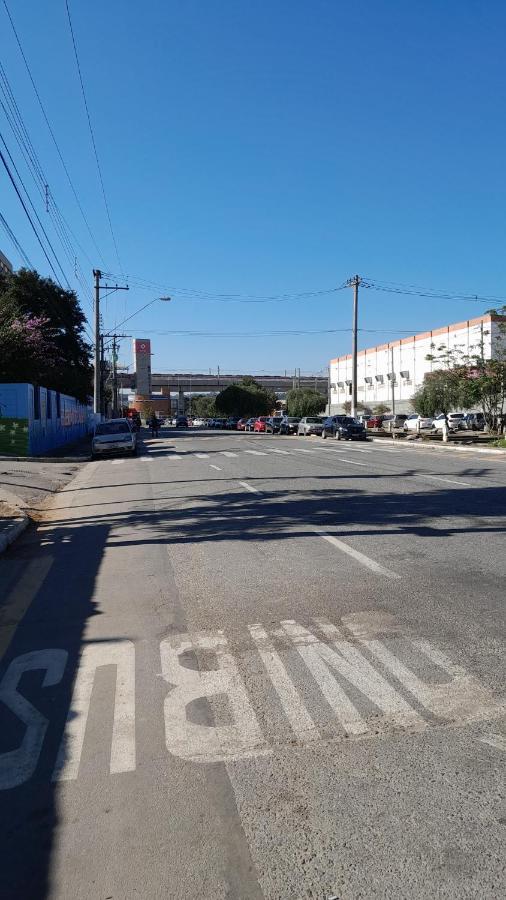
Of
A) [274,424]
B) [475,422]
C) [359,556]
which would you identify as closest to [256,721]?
[359,556]

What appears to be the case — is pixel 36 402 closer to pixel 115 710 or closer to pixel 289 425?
pixel 115 710

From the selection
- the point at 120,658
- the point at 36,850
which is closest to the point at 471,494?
the point at 120,658

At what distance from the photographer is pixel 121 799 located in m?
3.29

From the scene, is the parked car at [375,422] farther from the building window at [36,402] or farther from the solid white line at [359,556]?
the solid white line at [359,556]

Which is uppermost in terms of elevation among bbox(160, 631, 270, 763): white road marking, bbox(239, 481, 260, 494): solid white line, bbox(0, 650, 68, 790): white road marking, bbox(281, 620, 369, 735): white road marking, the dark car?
the dark car

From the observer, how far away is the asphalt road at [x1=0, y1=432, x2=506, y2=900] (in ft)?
9.27

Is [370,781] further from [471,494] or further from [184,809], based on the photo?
[471,494]

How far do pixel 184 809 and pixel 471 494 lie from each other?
11311 millimetres

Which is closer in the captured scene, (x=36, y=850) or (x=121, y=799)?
(x=36, y=850)

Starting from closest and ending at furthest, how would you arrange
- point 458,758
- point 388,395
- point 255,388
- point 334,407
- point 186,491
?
point 458,758 → point 186,491 → point 388,395 → point 334,407 → point 255,388

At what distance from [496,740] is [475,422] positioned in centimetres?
5299

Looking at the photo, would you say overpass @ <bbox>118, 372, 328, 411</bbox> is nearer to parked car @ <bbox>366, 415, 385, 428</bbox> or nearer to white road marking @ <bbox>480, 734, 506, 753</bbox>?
parked car @ <bbox>366, 415, 385, 428</bbox>

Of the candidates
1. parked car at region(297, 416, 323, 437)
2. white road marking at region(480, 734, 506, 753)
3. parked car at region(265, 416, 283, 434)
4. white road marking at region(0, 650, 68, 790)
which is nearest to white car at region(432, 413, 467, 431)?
parked car at region(297, 416, 323, 437)

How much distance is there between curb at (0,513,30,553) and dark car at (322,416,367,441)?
1328 inches
